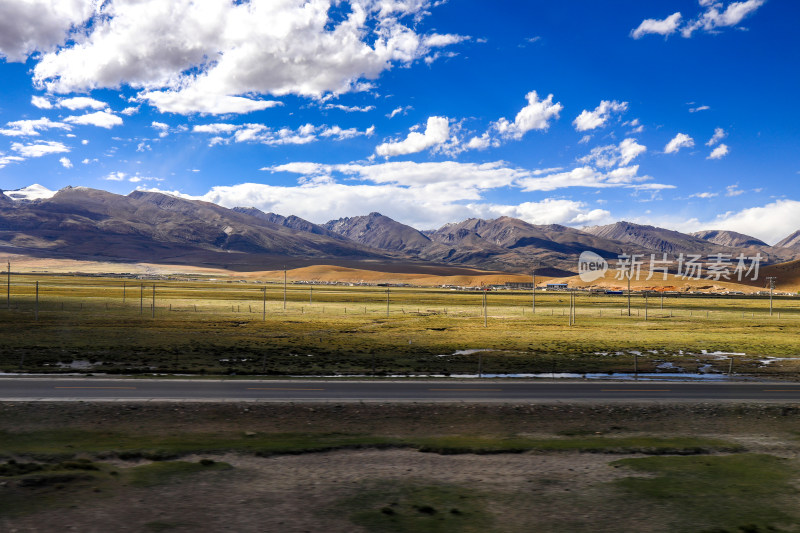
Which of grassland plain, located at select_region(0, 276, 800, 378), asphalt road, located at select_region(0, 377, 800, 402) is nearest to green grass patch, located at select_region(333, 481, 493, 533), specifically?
asphalt road, located at select_region(0, 377, 800, 402)

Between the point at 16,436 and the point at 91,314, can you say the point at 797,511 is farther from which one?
the point at 91,314

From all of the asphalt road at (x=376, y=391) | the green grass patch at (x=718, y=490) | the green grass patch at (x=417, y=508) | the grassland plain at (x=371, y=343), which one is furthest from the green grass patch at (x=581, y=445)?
the grassland plain at (x=371, y=343)

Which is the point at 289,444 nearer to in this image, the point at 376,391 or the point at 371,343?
the point at 376,391

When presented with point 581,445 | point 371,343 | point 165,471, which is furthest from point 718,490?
point 371,343

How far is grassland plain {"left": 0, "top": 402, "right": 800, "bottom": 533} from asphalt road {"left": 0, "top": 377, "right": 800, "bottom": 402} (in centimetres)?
287

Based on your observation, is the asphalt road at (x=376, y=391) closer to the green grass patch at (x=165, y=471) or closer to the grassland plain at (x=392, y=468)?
the grassland plain at (x=392, y=468)

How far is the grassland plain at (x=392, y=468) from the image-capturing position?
15.4 meters

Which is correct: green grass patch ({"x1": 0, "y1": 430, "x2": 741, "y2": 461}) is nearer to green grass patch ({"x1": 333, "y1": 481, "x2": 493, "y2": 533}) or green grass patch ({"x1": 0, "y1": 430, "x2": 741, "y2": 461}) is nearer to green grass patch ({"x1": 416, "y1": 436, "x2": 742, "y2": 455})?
green grass patch ({"x1": 416, "y1": 436, "x2": 742, "y2": 455})

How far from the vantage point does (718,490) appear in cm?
1784

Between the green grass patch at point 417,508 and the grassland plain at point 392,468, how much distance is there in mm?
63

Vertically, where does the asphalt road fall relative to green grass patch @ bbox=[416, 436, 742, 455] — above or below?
below

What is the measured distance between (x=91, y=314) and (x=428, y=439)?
95.7 meters

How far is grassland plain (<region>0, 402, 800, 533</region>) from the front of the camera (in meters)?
15.4

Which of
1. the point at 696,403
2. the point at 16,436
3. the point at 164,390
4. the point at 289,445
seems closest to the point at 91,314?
the point at 164,390
